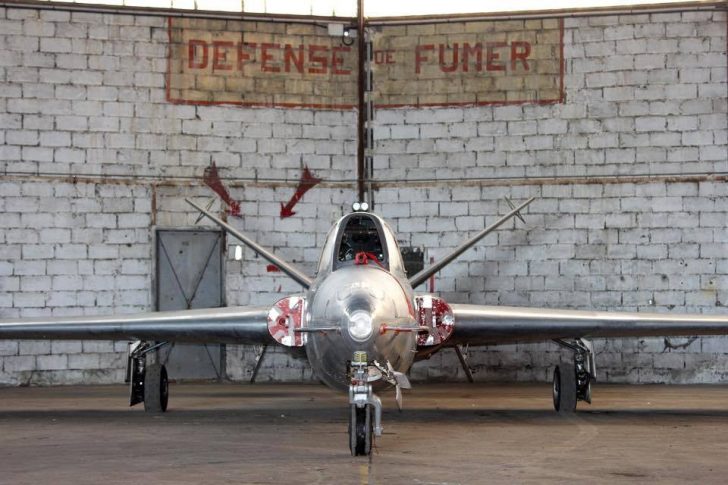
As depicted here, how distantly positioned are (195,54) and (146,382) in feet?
26.7

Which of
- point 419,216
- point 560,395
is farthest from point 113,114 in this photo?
point 560,395

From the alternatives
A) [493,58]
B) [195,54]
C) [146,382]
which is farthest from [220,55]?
[146,382]

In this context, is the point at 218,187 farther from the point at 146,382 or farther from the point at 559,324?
the point at 559,324

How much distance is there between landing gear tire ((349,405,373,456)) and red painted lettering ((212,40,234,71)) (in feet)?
40.8

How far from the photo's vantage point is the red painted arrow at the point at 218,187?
2061 centimetres

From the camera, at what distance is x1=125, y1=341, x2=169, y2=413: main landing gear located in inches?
571

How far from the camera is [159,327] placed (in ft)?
44.4

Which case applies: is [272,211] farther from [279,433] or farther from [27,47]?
[279,433]

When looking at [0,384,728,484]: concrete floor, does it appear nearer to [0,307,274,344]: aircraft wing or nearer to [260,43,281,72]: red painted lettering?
[0,307,274,344]: aircraft wing

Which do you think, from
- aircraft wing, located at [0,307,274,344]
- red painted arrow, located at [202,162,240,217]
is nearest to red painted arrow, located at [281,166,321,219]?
red painted arrow, located at [202,162,240,217]

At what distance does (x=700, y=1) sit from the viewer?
2023 centimetres

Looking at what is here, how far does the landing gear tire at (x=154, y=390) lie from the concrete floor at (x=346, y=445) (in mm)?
199

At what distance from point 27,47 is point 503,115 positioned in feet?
28.9

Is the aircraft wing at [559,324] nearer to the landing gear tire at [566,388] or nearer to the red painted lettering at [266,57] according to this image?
the landing gear tire at [566,388]
